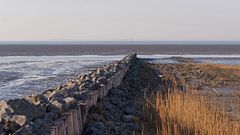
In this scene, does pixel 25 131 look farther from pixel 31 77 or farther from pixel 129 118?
pixel 31 77

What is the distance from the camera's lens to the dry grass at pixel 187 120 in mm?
8836

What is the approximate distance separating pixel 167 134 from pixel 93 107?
1587 mm

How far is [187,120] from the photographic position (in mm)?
9984

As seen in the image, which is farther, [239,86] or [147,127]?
[239,86]

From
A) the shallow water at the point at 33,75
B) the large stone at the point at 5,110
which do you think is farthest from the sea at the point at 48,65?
the large stone at the point at 5,110

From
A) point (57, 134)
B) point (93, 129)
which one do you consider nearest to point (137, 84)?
point (93, 129)

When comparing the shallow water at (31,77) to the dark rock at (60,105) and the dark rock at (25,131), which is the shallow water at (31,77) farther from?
the dark rock at (25,131)

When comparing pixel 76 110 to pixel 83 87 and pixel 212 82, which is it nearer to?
pixel 83 87

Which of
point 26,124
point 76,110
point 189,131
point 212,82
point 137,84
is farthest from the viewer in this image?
point 212,82

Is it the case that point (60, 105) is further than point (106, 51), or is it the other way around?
point (106, 51)

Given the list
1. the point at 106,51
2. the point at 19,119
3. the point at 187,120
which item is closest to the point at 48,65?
the point at 187,120

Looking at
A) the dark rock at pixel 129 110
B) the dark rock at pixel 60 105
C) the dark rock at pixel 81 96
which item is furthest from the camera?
the dark rock at pixel 129 110

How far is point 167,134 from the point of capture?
913cm

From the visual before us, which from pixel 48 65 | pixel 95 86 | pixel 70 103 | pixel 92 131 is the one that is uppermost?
pixel 70 103
